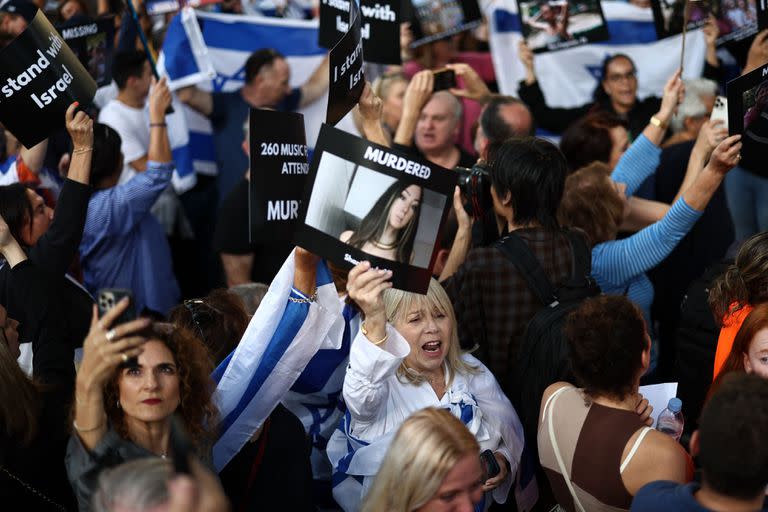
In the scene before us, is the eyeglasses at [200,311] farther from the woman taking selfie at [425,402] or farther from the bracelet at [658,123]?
the bracelet at [658,123]

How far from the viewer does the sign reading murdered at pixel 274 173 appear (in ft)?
11.4

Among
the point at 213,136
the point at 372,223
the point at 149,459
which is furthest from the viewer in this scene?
the point at 213,136

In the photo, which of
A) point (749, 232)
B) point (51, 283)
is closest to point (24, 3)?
point (51, 283)

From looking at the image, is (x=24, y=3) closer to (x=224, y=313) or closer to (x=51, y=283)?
(x=51, y=283)

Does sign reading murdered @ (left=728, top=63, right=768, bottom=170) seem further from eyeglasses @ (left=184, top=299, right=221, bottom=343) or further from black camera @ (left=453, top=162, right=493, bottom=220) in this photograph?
eyeglasses @ (left=184, top=299, right=221, bottom=343)

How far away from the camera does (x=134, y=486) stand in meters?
2.45

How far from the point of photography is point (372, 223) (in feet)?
9.95

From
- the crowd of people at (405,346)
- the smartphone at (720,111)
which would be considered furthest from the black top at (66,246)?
the smartphone at (720,111)

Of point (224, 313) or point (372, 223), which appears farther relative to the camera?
→ point (224, 313)

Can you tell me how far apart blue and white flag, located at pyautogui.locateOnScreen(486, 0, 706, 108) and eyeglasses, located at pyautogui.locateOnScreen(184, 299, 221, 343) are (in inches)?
188

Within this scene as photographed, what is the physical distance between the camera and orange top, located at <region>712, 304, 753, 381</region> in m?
3.64

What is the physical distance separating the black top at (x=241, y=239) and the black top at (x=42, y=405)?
1734mm

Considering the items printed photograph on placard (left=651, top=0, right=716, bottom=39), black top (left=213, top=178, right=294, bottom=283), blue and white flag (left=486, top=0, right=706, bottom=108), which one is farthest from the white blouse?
blue and white flag (left=486, top=0, right=706, bottom=108)

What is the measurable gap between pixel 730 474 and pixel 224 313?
2015 mm
